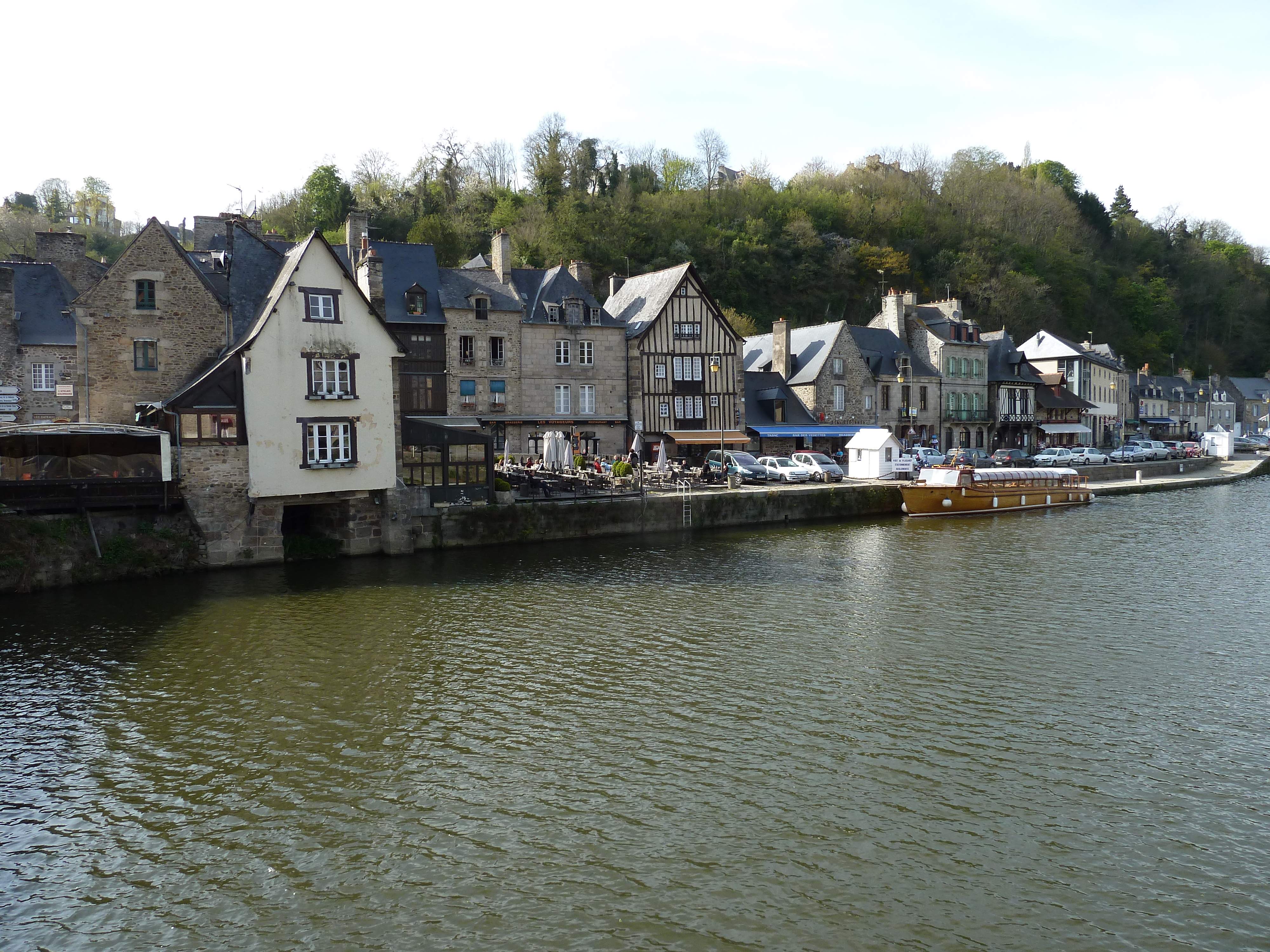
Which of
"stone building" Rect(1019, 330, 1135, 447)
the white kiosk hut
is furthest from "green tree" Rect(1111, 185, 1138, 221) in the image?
the white kiosk hut

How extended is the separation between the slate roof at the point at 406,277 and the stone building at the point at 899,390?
73.9ft

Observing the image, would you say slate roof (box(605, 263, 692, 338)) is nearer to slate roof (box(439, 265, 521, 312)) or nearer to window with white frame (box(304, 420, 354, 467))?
slate roof (box(439, 265, 521, 312))

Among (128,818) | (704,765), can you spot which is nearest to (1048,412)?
(704,765)

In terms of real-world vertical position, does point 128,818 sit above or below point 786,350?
below

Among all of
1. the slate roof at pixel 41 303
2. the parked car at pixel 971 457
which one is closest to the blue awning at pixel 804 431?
the parked car at pixel 971 457

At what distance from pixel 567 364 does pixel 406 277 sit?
7.43 m

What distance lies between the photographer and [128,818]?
9117mm

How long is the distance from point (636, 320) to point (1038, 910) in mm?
33661

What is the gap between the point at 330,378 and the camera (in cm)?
2281

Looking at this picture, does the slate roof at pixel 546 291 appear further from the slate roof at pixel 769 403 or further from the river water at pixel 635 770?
the river water at pixel 635 770

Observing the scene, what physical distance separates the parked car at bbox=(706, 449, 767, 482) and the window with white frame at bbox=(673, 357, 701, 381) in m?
4.45

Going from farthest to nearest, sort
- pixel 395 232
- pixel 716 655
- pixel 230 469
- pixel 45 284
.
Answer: pixel 395 232 → pixel 45 284 → pixel 230 469 → pixel 716 655

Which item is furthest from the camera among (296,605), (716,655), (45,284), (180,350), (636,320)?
(636,320)

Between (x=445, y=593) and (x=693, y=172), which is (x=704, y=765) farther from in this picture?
(x=693, y=172)
